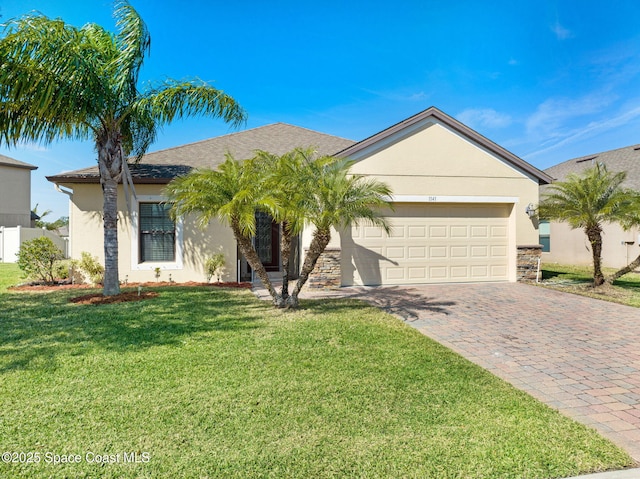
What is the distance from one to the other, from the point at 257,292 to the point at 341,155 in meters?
4.86

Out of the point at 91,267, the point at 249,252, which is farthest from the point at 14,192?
the point at 249,252

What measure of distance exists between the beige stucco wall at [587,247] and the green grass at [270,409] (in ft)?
52.8

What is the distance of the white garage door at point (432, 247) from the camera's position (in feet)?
38.3

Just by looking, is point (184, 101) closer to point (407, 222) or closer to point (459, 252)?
point (407, 222)

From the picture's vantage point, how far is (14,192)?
29.3 metres

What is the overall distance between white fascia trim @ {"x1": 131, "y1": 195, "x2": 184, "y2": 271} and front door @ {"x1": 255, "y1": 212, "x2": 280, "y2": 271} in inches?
110

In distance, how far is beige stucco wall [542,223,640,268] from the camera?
1638 centimetres

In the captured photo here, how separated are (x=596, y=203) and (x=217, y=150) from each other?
42.9 ft

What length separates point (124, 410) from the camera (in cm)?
354

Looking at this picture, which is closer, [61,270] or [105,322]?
[105,322]

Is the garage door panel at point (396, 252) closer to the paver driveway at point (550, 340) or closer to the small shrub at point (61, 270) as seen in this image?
the paver driveway at point (550, 340)

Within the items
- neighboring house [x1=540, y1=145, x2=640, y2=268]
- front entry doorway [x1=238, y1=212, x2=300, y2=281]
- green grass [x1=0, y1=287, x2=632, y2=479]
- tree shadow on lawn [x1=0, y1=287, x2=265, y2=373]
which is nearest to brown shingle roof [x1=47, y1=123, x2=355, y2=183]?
front entry doorway [x1=238, y1=212, x2=300, y2=281]

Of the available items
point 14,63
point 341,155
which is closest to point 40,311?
point 14,63

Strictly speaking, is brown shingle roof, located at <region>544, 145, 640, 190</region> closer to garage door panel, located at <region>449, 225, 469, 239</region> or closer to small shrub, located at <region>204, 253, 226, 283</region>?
garage door panel, located at <region>449, 225, 469, 239</region>
